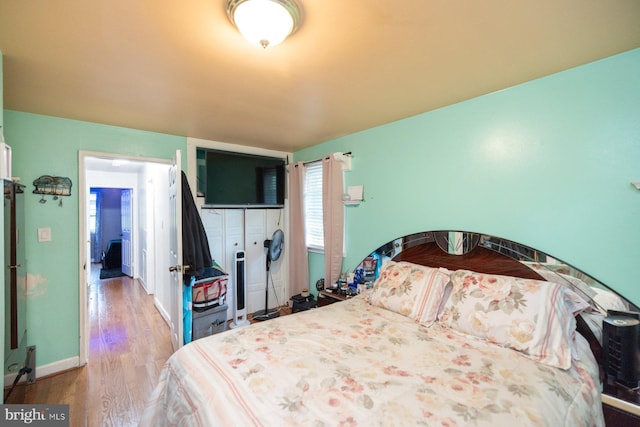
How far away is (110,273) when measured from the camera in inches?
250

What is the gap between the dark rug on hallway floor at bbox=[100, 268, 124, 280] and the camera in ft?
20.0

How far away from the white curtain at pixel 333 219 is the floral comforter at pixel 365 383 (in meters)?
1.47

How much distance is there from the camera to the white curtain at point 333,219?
10.6 feet

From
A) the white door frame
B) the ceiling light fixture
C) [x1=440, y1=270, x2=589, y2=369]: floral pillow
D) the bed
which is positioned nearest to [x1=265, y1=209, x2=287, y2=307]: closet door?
the white door frame

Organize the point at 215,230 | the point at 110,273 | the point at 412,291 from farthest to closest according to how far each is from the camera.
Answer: the point at 110,273, the point at 215,230, the point at 412,291

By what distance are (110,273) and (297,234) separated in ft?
17.5

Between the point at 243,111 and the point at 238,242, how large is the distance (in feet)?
6.31

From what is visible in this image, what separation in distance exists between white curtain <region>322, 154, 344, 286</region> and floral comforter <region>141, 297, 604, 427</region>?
4.81 feet

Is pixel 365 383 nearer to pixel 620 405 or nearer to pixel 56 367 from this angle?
pixel 620 405

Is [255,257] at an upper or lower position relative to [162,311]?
upper

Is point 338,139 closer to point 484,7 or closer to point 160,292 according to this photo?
point 484,7

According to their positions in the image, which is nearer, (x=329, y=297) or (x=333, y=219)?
(x=329, y=297)

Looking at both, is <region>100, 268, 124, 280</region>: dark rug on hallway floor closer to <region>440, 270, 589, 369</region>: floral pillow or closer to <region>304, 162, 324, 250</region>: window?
<region>304, 162, 324, 250</region>: window

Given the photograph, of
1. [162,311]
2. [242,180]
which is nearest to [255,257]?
[242,180]
